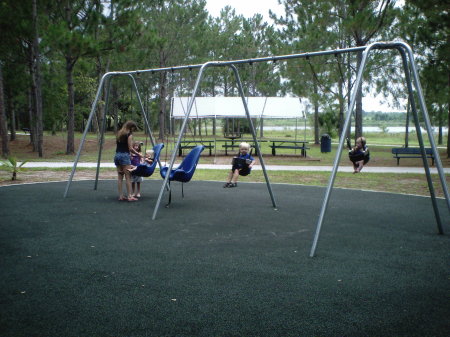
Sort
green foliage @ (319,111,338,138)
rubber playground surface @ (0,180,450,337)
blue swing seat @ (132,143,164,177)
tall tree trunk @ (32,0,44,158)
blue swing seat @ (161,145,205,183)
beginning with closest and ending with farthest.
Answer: rubber playground surface @ (0,180,450,337) < blue swing seat @ (161,145,205,183) < blue swing seat @ (132,143,164,177) < tall tree trunk @ (32,0,44,158) < green foliage @ (319,111,338,138)

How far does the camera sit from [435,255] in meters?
4.13

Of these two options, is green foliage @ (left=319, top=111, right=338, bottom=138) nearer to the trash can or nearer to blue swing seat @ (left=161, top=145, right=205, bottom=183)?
the trash can

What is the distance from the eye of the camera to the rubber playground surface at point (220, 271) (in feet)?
8.76

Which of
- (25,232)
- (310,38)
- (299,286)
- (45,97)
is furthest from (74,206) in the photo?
(45,97)

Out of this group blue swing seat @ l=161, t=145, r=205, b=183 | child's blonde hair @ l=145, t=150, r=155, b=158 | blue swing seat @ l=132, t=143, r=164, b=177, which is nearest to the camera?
blue swing seat @ l=161, t=145, r=205, b=183

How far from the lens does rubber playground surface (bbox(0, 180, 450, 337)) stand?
8.76 feet

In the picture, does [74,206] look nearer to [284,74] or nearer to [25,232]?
[25,232]

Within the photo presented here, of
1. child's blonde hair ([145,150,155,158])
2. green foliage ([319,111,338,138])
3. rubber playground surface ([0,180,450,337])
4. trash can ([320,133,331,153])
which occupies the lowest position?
rubber playground surface ([0,180,450,337])

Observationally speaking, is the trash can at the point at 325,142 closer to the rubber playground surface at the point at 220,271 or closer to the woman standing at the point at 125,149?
the rubber playground surface at the point at 220,271

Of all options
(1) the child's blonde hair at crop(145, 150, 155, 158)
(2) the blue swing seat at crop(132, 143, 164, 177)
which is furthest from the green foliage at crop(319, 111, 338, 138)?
(2) the blue swing seat at crop(132, 143, 164, 177)

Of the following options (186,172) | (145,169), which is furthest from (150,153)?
(186,172)

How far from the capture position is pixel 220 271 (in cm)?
362

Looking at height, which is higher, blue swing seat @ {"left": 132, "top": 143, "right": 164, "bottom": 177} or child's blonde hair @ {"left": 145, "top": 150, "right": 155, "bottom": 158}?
child's blonde hair @ {"left": 145, "top": 150, "right": 155, "bottom": 158}

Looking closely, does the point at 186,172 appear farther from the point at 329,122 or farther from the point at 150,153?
the point at 329,122
